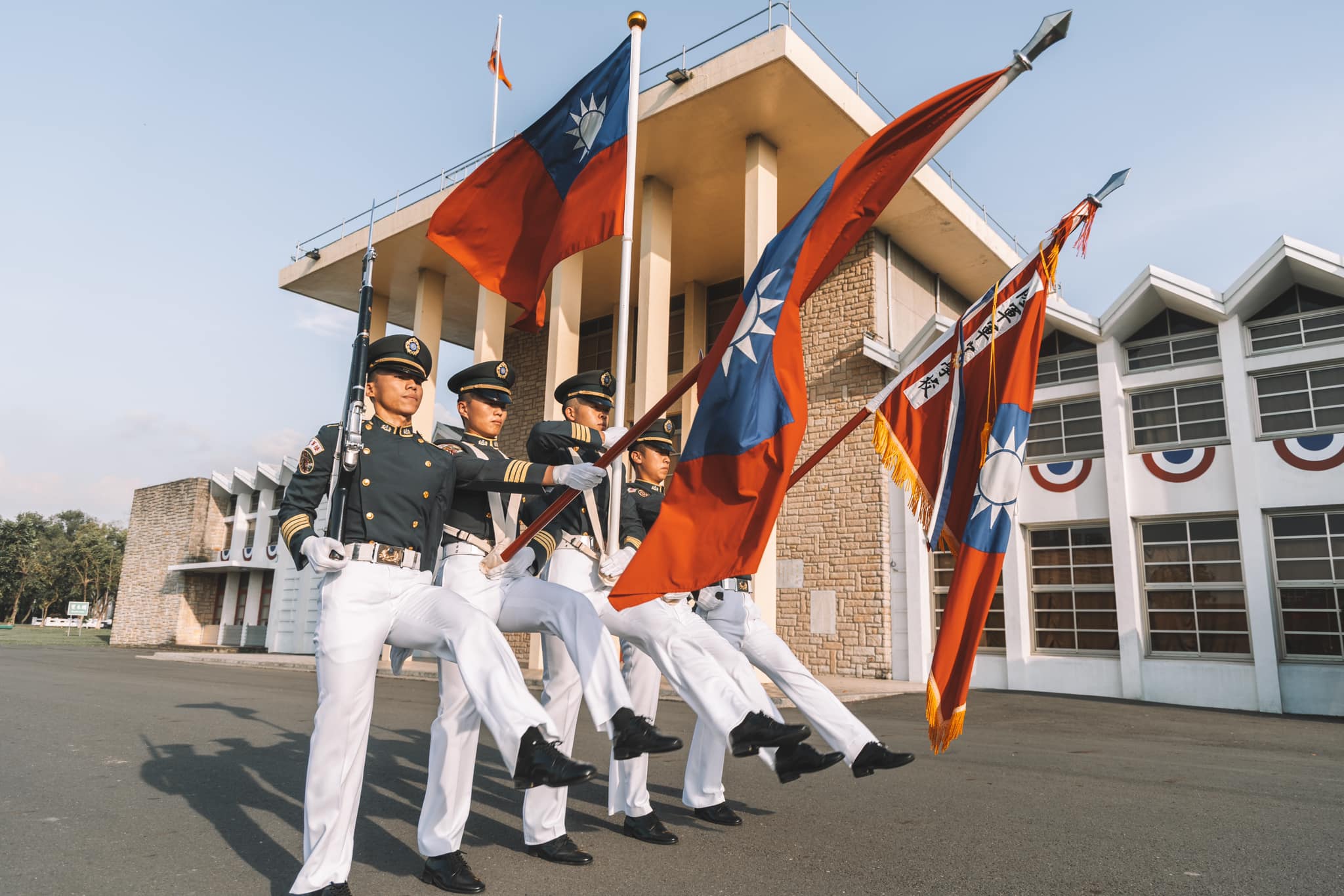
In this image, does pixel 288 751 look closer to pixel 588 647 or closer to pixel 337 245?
pixel 588 647

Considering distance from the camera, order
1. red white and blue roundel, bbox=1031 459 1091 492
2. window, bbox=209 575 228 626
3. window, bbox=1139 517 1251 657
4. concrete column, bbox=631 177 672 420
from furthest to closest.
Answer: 1. window, bbox=209 575 228 626
2. concrete column, bbox=631 177 672 420
3. red white and blue roundel, bbox=1031 459 1091 492
4. window, bbox=1139 517 1251 657

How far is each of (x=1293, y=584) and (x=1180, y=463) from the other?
2360 mm

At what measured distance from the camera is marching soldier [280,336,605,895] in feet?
11.1

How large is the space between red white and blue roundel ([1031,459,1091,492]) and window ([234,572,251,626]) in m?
28.5

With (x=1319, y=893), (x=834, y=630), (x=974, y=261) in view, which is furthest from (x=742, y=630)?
(x=974, y=261)

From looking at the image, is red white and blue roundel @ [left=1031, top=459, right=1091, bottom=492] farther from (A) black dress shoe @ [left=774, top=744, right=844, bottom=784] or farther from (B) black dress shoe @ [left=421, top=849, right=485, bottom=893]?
(B) black dress shoe @ [left=421, top=849, right=485, bottom=893]

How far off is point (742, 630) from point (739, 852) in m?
1.23

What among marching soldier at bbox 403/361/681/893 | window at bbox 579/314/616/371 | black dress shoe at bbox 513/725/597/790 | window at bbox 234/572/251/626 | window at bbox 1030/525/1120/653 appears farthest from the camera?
window at bbox 234/572/251/626

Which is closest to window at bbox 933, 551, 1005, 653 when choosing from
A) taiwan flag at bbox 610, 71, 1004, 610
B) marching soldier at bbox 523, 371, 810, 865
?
marching soldier at bbox 523, 371, 810, 865

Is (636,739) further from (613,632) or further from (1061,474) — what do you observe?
(1061,474)

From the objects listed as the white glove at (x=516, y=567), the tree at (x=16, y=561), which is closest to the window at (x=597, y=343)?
the white glove at (x=516, y=567)

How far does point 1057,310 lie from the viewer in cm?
1506

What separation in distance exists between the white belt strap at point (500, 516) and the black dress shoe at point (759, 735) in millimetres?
1566

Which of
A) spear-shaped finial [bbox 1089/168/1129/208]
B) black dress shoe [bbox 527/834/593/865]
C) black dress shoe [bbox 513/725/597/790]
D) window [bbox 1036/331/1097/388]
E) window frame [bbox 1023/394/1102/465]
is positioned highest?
window [bbox 1036/331/1097/388]
